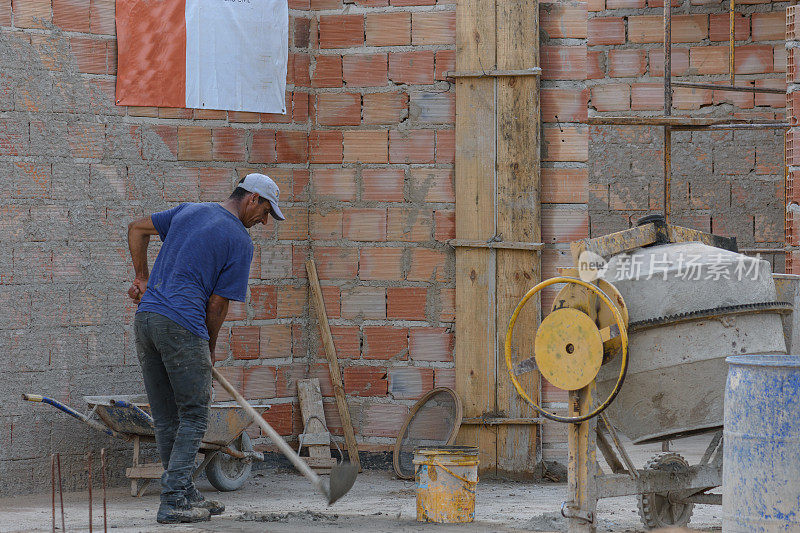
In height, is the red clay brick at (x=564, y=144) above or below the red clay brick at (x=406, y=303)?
above

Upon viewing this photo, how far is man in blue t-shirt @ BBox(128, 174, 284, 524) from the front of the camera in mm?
5035

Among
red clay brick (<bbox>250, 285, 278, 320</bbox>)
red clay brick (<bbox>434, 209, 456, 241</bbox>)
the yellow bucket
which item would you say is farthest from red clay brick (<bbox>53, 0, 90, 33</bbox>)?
the yellow bucket

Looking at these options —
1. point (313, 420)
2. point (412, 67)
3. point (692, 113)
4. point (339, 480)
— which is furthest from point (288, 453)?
point (692, 113)

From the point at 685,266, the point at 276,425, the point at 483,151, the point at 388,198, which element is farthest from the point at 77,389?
the point at 685,266

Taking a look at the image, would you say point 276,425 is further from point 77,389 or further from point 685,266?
point 685,266

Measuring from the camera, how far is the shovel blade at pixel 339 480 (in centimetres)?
496

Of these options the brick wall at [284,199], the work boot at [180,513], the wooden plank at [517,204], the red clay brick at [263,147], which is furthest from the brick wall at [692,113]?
the work boot at [180,513]

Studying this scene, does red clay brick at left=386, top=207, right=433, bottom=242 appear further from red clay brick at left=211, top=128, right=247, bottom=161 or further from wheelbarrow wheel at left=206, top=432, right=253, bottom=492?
wheelbarrow wheel at left=206, top=432, right=253, bottom=492

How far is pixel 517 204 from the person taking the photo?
6512 mm

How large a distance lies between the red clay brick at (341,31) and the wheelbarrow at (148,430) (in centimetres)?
258

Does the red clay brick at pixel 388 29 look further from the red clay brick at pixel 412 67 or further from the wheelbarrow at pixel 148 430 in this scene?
the wheelbarrow at pixel 148 430

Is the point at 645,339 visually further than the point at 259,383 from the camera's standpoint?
No

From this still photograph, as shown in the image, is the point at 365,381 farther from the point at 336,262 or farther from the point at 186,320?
the point at 186,320

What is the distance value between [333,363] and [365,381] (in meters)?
0.25
